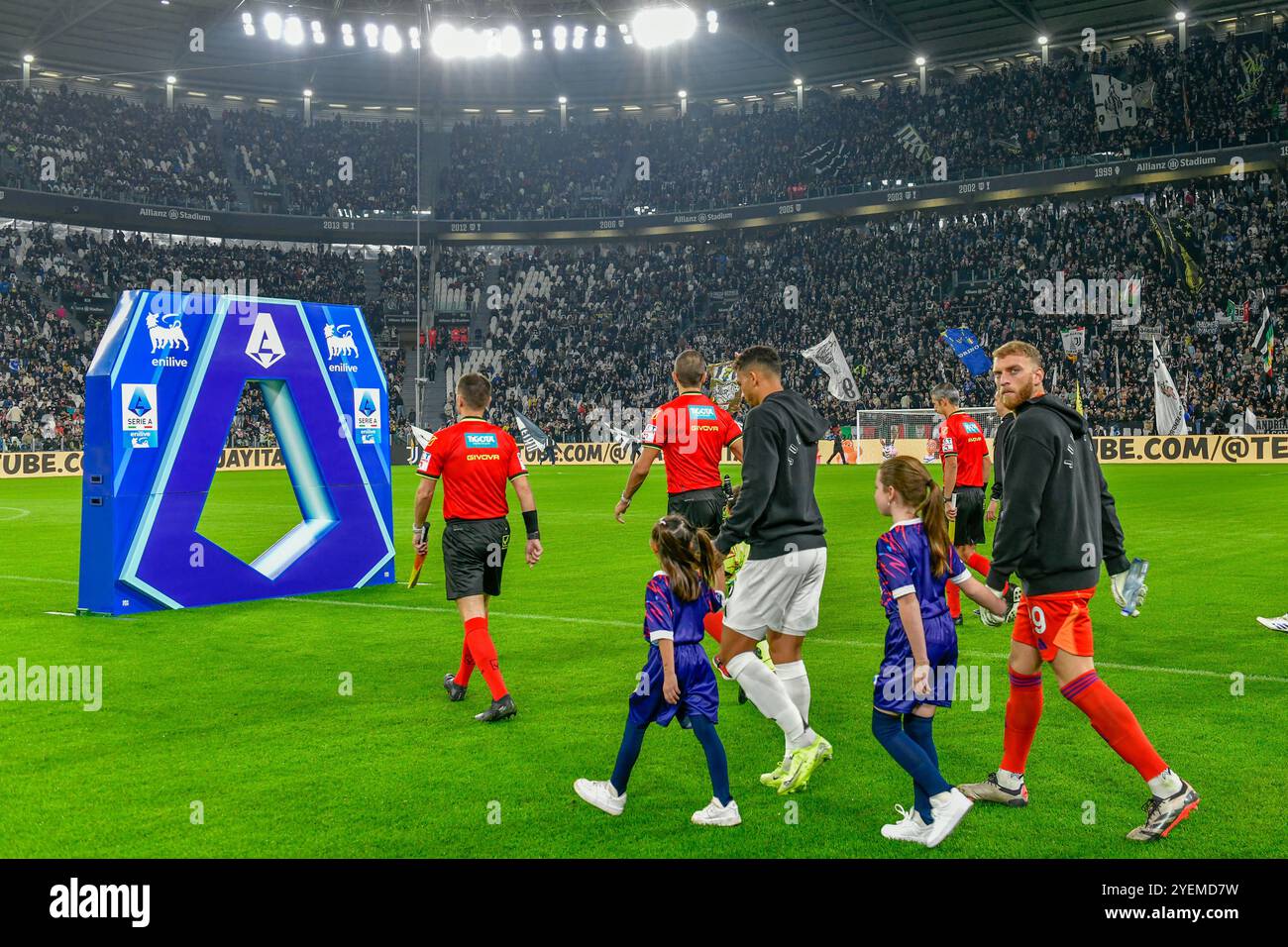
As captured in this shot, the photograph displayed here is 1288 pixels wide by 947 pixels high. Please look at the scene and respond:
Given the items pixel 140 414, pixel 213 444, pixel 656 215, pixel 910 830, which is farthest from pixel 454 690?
pixel 656 215

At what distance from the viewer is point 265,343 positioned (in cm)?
1370

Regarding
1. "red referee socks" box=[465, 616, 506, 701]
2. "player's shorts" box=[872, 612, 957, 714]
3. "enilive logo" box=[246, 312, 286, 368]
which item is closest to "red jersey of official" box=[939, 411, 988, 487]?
"red referee socks" box=[465, 616, 506, 701]

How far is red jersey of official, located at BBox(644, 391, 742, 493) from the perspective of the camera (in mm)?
9422

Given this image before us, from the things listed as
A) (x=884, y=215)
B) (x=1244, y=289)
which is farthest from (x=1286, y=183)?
(x=884, y=215)

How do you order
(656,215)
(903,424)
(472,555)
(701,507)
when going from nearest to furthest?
(472,555) < (701,507) < (903,424) < (656,215)

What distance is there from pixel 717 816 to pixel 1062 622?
192 cm

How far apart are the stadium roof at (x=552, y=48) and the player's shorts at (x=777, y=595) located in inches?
1656

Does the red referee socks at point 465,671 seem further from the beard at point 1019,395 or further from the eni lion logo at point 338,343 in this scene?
the eni lion logo at point 338,343

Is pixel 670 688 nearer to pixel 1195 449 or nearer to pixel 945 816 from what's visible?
pixel 945 816

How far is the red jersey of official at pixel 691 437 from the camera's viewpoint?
30.9 feet

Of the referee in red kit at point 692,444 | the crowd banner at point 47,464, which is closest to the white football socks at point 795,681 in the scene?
the referee in red kit at point 692,444

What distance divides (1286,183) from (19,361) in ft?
170

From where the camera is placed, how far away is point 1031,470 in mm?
5598
